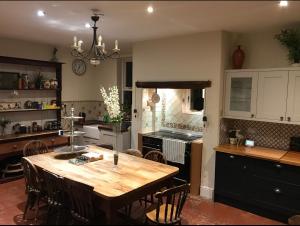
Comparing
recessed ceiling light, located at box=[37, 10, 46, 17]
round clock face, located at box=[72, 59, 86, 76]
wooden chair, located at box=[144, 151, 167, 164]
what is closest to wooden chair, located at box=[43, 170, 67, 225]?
wooden chair, located at box=[144, 151, 167, 164]

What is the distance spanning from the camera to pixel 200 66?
4.05 metres

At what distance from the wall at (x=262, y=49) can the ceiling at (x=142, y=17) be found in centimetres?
26

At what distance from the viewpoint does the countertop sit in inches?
129

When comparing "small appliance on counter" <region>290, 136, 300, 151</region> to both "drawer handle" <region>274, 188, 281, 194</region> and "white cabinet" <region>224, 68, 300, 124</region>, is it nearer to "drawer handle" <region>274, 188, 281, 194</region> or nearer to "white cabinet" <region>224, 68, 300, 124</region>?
"white cabinet" <region>224, 68, 300, 124</region>

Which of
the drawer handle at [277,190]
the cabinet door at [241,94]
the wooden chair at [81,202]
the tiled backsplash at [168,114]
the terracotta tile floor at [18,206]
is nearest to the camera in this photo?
the wooden chair at [81,202]

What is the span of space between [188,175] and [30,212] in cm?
236

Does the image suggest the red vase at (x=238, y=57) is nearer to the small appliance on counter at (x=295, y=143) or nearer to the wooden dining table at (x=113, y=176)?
the small appliance on counter at (x=295, y=143)

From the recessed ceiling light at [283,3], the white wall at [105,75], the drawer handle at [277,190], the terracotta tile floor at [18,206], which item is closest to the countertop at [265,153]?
the drawer handle at [277,190]

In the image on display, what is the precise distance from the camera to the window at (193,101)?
181 inches

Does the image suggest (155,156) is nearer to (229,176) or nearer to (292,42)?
(229,176)

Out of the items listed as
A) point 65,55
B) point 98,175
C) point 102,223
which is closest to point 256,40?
point 98,175

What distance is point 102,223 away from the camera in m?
2.20

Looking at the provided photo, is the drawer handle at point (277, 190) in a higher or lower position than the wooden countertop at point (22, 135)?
lower

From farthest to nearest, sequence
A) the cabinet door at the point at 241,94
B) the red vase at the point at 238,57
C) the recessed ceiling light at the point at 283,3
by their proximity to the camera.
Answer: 1. the red vase at the point at 238,57
2. the cabinet door at the point at 241,94
3. the recessed ceiling light at the point at 283,3
